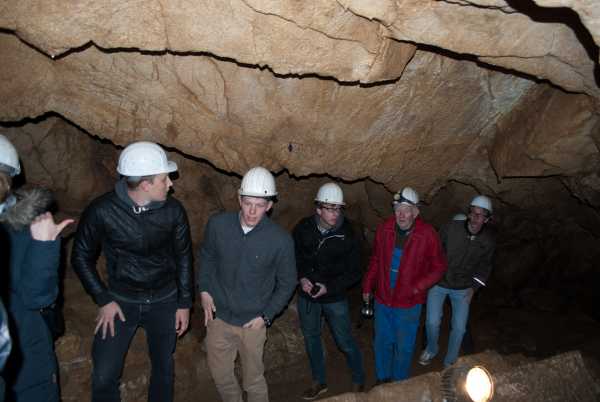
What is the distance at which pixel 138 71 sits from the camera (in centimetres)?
389

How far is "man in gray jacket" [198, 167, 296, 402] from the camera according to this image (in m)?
3.45

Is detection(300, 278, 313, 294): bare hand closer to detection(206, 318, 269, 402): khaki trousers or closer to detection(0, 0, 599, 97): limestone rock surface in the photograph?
detection(206, 318, 269, 402): khaki trousers

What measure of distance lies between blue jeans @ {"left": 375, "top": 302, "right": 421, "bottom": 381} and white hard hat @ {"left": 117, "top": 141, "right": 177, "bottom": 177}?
295 cm

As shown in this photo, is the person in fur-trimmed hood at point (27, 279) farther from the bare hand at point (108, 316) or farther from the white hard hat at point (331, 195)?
the white hard hat at point (331, 195)

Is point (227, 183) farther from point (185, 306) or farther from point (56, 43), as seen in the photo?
point (56, 43)

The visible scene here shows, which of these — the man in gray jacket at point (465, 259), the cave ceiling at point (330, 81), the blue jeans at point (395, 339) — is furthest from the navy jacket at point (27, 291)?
the man in gray jacket at point (465, 259)

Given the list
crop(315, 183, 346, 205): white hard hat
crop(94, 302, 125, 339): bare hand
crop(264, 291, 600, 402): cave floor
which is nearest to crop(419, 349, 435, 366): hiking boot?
crop(264, 291, 600, 402): cave floor

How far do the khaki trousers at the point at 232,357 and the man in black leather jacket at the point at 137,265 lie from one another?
34 centimetres

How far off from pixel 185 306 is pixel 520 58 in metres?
3.58

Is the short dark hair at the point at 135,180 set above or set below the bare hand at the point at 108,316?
above

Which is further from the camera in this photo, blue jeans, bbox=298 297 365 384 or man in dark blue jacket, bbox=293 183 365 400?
blue jeans, bbox=298 297 365 384

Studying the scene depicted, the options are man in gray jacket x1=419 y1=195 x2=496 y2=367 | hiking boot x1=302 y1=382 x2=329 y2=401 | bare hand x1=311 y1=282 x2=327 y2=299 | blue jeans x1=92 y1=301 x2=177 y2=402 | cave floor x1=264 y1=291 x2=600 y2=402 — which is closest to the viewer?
blue jeans x1=92 y1=301 x2=177 y2=402

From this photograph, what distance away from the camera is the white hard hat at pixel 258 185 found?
3488 mm

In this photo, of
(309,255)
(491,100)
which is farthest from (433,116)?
(309,255)
